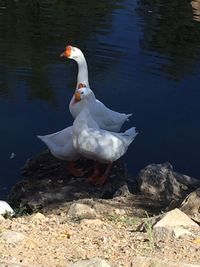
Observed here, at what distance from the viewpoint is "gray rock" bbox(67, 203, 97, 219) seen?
18.8ft

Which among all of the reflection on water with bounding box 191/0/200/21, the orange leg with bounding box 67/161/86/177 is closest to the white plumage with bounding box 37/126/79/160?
the orange leg with bounding box 67/161/86/177

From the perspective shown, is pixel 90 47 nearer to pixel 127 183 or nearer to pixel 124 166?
pixel 124 166

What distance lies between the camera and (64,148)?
8656 millimetres

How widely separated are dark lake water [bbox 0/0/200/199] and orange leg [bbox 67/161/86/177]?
26.7 inches

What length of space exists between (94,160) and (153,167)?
1185mm

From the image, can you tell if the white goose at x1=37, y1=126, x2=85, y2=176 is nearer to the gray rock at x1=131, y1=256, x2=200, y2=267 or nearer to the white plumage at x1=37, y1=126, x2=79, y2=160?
the white plumage at x1=37, y1=126, x2=79, y2=160

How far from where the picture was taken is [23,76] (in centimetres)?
1214

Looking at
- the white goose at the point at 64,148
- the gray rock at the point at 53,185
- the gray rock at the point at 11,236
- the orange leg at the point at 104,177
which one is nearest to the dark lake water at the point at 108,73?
the gray rock at the point at 53,185

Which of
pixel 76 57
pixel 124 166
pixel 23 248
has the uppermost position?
pixel 23 248

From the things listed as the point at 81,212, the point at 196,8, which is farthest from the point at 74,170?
the point at 196,8

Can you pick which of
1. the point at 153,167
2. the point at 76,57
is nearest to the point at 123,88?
the point at 76,57

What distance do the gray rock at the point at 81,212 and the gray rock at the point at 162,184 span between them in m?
1.74

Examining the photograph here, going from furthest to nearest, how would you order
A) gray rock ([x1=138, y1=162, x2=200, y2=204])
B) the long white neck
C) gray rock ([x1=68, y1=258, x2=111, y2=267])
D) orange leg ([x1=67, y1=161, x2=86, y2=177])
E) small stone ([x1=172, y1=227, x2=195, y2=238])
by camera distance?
the long white neck, orange leg ([x1=67, y1=161, x2=86, y2=177]), gray rock ([x1=138, y1=162, x2=200, y2=204]), small stone ([x1=172, y1=227, x2=195, y2=238]), gray rock ([x1=68, y1=258, x2=111, y2=267])

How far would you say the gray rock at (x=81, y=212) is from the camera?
572 centimetres
